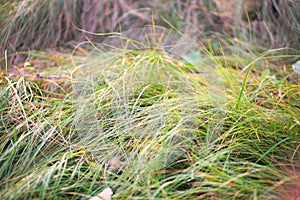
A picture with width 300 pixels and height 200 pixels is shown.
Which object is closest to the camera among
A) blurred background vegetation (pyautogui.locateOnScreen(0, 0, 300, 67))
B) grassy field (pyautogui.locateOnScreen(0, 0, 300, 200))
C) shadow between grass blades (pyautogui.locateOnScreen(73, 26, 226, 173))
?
grassy field (pyautogui.locateOnScreen(0, 0, 300, 200))

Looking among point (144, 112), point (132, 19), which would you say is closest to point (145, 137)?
point (144, 112)

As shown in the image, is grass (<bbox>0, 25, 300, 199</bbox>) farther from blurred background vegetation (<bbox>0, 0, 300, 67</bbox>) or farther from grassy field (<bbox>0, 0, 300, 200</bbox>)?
blurred background vegetation (<bbox>0, 0, 300, 67</bbox>)

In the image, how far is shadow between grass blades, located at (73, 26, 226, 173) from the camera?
1.49 m

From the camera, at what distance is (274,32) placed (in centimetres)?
278

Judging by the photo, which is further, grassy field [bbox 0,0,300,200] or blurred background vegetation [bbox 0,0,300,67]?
blurred background vegetation [bbox 0,0,300,67]

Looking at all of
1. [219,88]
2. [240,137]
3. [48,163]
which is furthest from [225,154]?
[48,163]

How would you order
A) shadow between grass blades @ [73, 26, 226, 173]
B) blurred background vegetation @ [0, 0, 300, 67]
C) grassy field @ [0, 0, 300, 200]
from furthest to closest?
blurred background vegetation @ [0, 0, 300, 67]
shadow between grass blades @ [73, 26, 226, 173]
grassy field @ [0, 0, 300, 200]

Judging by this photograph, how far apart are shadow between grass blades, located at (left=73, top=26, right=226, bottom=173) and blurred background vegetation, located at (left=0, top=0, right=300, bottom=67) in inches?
21.0

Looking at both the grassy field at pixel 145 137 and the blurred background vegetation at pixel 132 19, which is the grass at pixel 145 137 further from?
the blurred background vegetation at pixel 132 19

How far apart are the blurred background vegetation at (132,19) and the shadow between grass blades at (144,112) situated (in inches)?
21.0

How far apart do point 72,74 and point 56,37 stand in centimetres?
79

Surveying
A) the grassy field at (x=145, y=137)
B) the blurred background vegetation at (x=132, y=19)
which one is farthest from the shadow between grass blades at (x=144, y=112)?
the blurred background vegetation at (x=132, y=19)

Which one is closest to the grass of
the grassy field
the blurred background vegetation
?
the grassy field

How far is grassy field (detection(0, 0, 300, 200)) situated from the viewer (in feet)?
4.48
